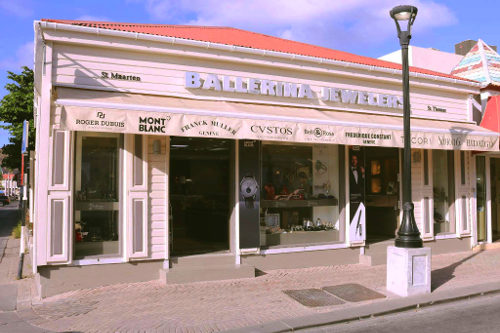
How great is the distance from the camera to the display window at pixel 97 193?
7.27m

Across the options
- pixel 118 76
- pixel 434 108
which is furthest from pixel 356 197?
pixel 118 76

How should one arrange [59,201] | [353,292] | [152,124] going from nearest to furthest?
1. [152,124]
2. [59,201]
3. [353,292]

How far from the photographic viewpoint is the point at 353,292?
7.05 meters

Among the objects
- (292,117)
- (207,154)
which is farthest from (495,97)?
(207,154)

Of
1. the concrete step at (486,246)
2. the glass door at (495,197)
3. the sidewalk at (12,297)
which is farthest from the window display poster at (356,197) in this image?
the sidewalk at (12,297)

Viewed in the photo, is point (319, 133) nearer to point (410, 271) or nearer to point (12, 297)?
point (410, 271)

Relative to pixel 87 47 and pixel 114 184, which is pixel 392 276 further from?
pixel 87 47

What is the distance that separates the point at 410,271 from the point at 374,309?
108 cm

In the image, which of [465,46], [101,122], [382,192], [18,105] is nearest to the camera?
[101,122]

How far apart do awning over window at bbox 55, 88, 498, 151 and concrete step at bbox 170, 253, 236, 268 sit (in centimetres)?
245

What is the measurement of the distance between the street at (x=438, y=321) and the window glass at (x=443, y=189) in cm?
477

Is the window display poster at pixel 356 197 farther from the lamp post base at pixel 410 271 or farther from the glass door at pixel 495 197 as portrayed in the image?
the glass door at pixel 495 197

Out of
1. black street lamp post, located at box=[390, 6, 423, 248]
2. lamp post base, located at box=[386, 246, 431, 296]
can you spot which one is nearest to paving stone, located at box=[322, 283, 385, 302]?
lamp post base, located at box=[386, 246, 431, 296]

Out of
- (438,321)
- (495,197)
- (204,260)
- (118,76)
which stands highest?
(118,76)
